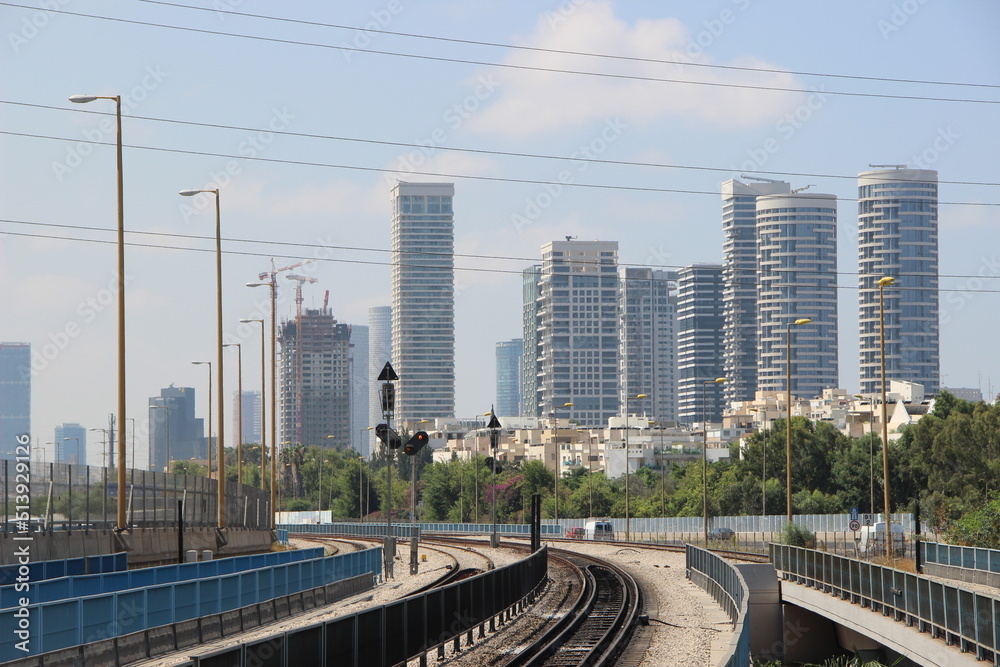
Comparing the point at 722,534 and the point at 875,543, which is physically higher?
the point at 875,543

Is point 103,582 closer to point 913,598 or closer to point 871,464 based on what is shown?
point 913,598

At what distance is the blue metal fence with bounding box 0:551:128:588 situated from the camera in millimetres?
27750

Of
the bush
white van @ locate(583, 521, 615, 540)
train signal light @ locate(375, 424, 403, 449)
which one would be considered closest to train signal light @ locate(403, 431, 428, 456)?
train signal light @ locate(375, 424, 403, 449)

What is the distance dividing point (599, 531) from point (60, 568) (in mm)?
65031

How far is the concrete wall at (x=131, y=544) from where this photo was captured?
32.0 m

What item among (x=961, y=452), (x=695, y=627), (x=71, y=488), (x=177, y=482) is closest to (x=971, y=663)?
(x=695, y=627)

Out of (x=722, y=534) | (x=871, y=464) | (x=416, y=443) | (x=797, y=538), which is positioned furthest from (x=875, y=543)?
(x=416, y=443)

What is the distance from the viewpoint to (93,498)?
38844 mm

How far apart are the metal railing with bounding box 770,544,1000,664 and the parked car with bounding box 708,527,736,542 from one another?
39.1m

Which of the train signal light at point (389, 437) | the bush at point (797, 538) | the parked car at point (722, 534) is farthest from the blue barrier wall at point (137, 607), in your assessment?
the parked car at point (722, 534)

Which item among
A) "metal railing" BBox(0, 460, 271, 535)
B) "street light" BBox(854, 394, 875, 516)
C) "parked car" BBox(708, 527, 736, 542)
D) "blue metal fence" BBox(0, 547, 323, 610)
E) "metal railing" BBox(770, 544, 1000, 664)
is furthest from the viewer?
"street light" BBox(854, 394, 875, 516)

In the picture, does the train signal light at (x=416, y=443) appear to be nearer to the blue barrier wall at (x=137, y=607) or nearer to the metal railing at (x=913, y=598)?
the blue barrier wall at (x=137, y=607)

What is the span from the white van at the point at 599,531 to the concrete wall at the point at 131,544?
1463 inches

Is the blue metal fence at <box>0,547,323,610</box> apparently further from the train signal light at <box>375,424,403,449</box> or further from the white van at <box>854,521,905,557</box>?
the white van at <box>854,521,905,557</box>
